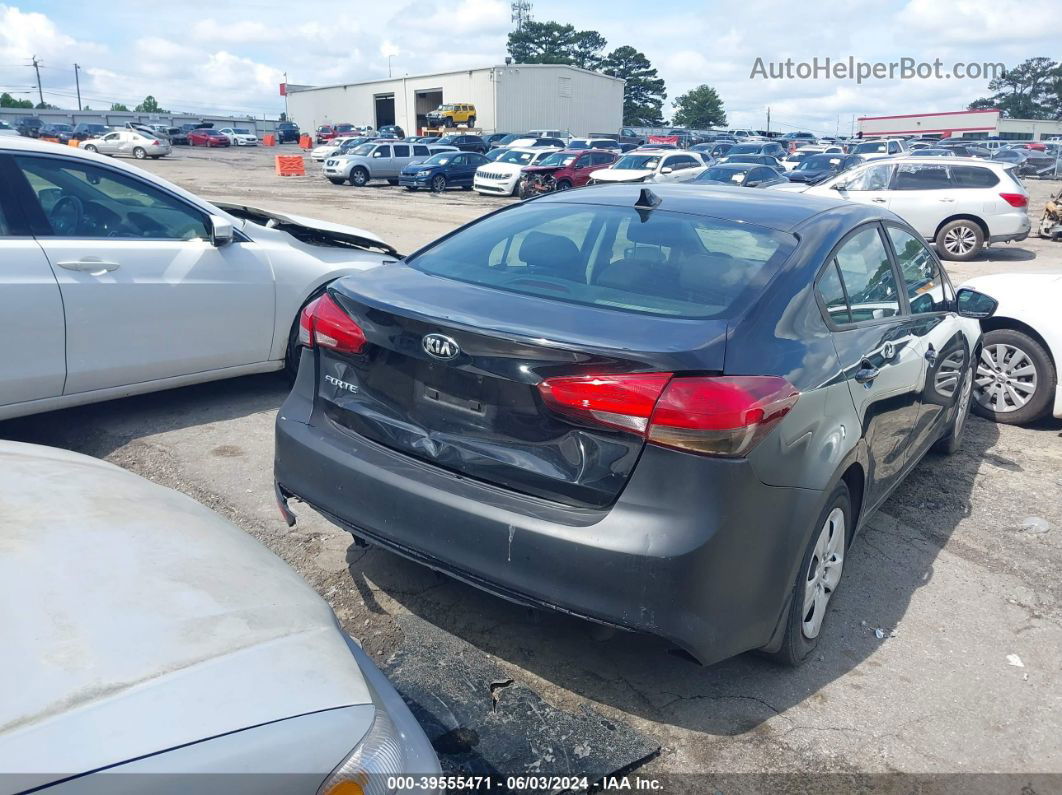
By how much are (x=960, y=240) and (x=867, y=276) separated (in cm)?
1360

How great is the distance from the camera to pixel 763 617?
108 inches

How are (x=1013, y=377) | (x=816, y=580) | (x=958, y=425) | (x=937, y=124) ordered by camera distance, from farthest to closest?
(x=937, y=124)
(x=1013, y=377)
(x=958, y=425)
(x=816, y=580)

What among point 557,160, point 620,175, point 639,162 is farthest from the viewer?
point 557,160

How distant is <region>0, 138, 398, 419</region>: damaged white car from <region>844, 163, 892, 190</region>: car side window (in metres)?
13.0

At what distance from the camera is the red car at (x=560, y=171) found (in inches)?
1041

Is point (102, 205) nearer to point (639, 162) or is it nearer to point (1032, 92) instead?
point (639, 162)

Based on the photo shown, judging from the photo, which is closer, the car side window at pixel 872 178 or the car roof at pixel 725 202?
the car roof at pixel 725 202

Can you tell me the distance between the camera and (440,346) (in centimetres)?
280

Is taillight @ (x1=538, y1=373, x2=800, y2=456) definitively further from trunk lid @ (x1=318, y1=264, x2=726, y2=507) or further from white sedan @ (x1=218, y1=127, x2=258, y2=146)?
white sedan @ (x1=218, y1=127, x2=258, y2=146)

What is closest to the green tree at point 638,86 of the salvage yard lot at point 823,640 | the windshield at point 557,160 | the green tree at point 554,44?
the green tree at point 554,44

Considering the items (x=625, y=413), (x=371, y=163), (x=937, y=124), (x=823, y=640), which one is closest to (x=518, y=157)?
(x=371, y=163)

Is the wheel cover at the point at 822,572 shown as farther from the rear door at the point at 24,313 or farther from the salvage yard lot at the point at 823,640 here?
the rear door at the point at 24,313

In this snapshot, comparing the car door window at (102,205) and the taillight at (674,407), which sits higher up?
the car door window at (102,205)

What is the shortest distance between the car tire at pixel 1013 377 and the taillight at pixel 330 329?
4.63 metres
